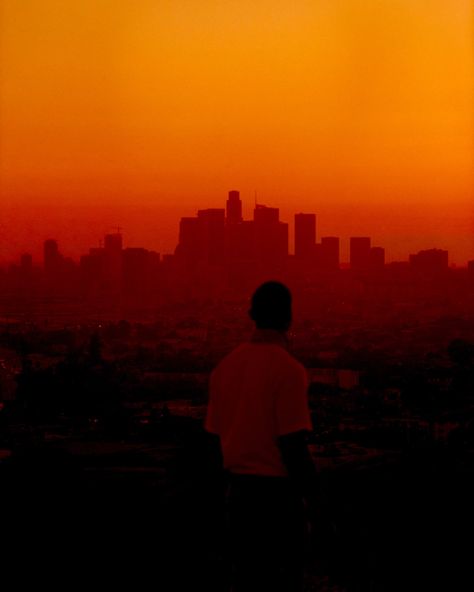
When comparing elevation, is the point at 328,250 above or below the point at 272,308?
above

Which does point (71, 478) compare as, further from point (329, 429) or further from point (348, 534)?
point (329, 429)

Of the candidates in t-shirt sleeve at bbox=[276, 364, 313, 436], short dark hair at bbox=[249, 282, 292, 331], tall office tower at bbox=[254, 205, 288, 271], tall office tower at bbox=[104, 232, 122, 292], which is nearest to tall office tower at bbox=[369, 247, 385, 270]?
tall office tower at bbox=[254, 205, 288, 271]

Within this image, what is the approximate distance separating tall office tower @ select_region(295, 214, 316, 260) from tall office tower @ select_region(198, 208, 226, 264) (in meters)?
0.89

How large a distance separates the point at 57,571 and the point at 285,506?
47.6 inches

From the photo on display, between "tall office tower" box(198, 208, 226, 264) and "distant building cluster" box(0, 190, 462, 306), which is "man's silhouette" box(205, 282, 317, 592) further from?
"tall office tower" box(198, 208, 226, 264)

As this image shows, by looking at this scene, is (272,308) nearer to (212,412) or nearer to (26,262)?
(212,412)

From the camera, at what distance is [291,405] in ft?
7.13

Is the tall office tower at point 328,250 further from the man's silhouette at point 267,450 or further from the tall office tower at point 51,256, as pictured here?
the man's silhouette at point 267,450

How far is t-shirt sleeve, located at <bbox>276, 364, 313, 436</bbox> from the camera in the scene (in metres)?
2.17

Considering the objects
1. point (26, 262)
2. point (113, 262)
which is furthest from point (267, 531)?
point (113, 262)

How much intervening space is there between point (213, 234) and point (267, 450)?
30.7 feet

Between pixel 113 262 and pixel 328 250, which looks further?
pixel 113 262

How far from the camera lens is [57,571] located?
312 cm

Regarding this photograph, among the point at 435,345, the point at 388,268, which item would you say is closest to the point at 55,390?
the point at 435,345
